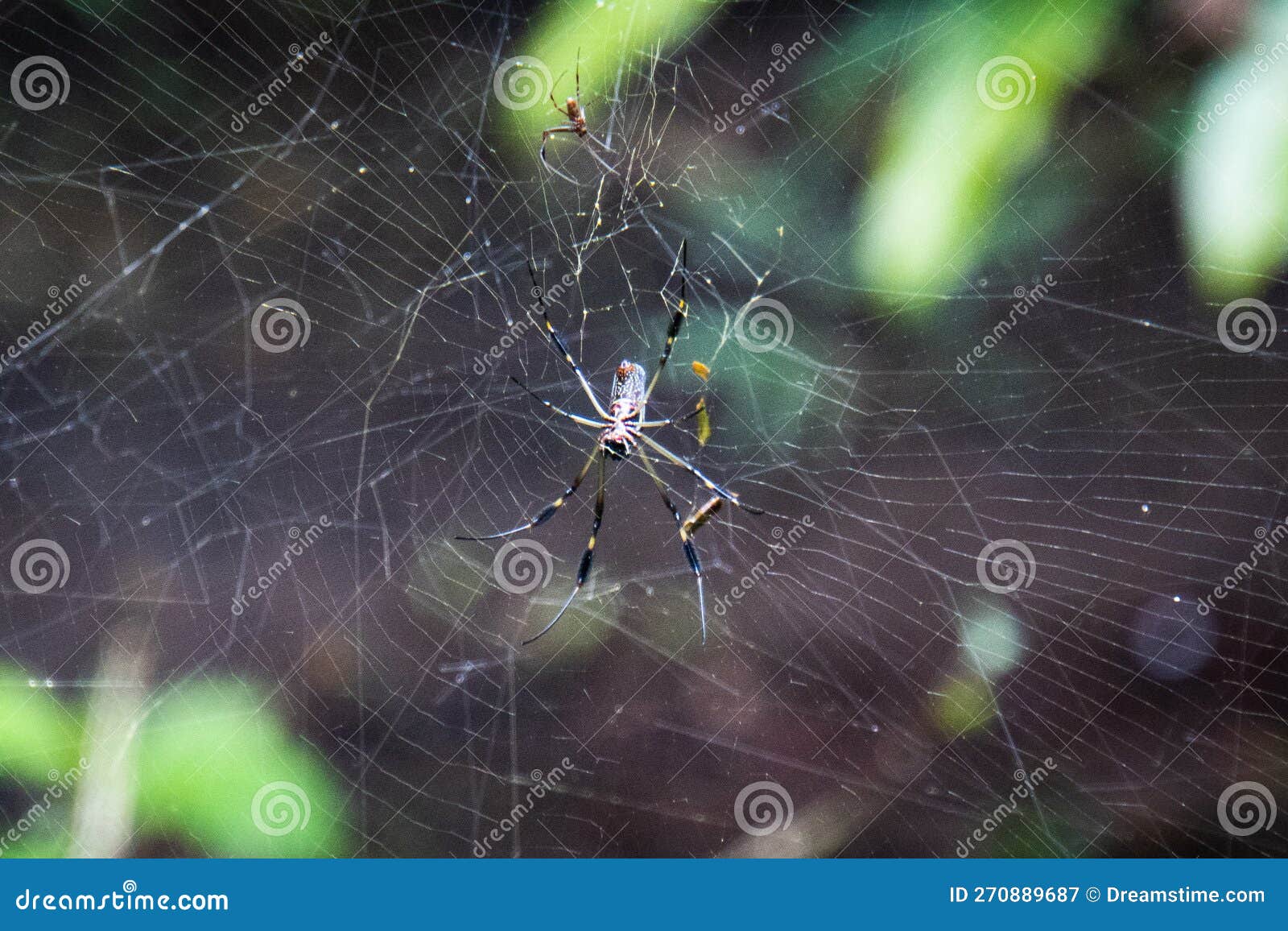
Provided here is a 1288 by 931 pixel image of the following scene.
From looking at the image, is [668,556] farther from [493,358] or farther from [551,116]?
[551,116]

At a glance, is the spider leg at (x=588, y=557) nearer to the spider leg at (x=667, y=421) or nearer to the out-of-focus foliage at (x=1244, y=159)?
the spider leg at (x=667, y=421)

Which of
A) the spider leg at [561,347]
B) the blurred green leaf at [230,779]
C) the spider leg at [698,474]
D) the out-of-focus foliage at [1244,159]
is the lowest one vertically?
the blurred green leaf at [230,779]

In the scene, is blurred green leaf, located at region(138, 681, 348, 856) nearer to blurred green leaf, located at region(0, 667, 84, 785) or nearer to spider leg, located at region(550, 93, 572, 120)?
blurred green leaf, located at region(0, 667, 84, 785)

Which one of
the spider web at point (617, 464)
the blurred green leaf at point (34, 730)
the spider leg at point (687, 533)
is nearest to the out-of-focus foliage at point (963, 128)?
the spider web at point (617, 464)

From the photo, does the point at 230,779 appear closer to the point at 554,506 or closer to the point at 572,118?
the point at 554,506

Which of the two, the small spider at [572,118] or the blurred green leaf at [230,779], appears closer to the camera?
the small spider at [572,118]

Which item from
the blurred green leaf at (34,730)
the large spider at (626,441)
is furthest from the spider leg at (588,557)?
the blurred green leaf at (34,730)

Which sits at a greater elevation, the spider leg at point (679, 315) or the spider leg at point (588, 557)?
the spider leg at point (679, 315)
